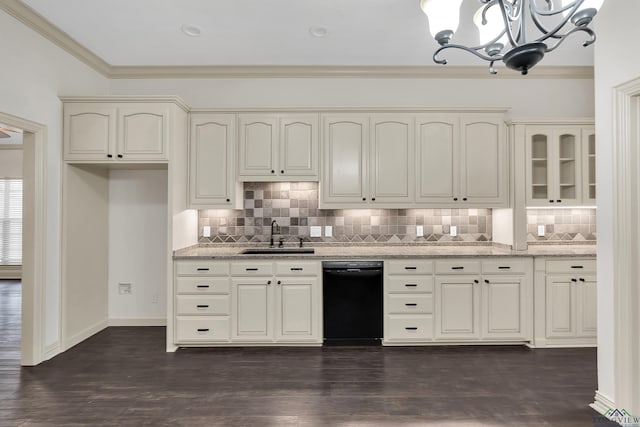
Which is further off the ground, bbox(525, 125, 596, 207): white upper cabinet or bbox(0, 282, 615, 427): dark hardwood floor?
bbox(525, 125, 596, 207): white upper cabinet

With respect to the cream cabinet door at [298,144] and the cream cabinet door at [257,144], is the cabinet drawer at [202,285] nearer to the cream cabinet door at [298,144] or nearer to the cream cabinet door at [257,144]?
the cream cabinet door at [257,144]

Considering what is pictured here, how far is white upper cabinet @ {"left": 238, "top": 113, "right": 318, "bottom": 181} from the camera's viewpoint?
363 centimetres

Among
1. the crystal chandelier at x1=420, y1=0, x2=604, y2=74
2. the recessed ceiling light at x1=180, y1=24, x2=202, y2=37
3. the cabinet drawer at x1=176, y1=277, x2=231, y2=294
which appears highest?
the recessed ceiling light at x1=180, y1=24, x2=202, y2=37

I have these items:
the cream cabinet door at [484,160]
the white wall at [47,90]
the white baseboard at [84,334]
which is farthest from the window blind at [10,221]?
the cream cabinet door at [484,160]

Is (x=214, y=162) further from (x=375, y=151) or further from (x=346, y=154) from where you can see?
(x=375, y=151)

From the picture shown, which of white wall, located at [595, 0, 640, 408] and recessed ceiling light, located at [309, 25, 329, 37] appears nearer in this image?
white wall, located at [595, 0, 640, 408]

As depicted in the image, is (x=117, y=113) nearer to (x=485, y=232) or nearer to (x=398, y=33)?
(x=398, y=33)

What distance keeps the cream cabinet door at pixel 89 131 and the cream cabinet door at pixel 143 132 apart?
3.4 inches

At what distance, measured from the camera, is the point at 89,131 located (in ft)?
10.9

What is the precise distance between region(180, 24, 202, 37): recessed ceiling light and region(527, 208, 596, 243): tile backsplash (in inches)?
157

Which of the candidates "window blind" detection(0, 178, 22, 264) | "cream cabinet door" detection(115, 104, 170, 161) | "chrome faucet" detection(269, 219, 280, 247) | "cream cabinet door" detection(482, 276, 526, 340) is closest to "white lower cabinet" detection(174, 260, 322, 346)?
"chrome faucet" detection(269, 219, 280, 247)

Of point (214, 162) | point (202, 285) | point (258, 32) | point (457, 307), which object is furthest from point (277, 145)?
point (457, 307)

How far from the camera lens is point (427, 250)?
3615 mm

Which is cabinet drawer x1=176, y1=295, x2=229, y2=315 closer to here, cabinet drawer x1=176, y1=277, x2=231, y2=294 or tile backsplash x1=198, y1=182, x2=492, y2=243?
cabinet drawer x1=176, y1=277, x2=231, y2=294
